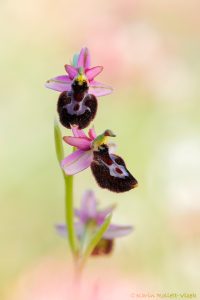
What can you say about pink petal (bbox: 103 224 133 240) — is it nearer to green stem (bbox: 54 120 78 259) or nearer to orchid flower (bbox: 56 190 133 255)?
orchid flower (bbox: 56 190 133 255)

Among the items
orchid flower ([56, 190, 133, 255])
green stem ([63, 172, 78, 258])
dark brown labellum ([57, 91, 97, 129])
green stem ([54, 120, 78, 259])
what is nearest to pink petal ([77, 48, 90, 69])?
dark brown labellum ([57, 91, 97, 129])

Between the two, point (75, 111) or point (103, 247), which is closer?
point (75, 111)

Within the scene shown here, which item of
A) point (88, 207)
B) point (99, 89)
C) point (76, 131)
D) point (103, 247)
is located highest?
point (99, 89)

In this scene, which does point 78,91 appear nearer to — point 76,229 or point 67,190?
point 67,190

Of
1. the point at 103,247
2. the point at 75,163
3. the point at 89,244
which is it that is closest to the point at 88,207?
the point at 103,247

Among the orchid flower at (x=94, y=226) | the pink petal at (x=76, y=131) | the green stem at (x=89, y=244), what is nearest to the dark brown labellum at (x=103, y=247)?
the orchid flower at (x=94, y=226)
